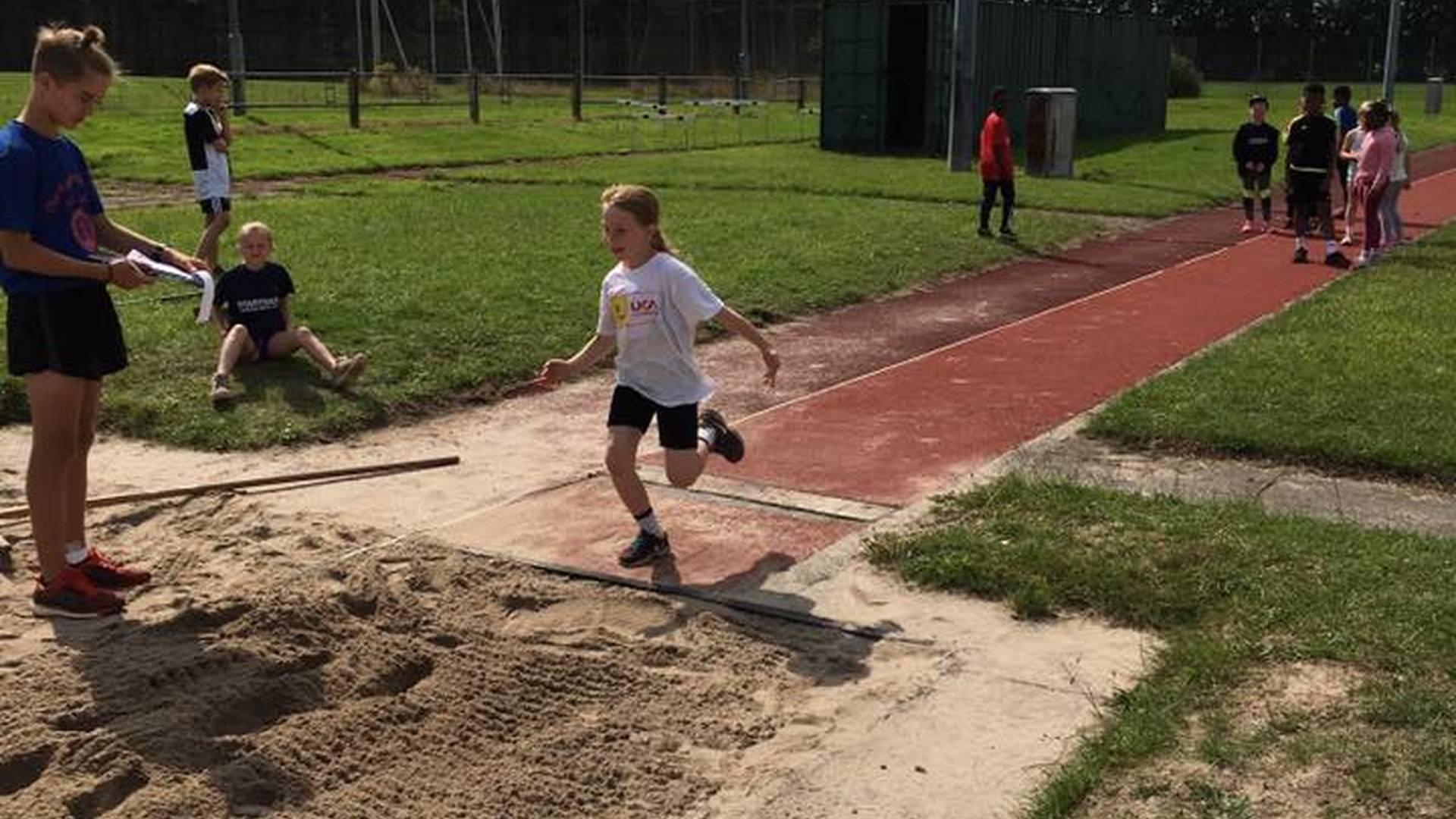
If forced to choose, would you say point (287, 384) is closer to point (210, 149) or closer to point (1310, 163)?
point (210, 149)

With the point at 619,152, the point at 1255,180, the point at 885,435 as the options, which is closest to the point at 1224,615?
the point at 885,435

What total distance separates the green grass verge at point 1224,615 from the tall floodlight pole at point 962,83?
18.6m

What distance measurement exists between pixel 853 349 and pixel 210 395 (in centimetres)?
451

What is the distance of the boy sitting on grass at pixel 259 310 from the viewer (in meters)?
8.98

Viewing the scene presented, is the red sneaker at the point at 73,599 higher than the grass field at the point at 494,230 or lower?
lower

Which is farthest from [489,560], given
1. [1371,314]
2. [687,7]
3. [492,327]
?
[687,7]

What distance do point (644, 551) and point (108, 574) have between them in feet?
6.57

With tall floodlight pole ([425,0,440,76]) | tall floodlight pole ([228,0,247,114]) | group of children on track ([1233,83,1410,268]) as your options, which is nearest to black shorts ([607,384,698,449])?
group of children on track ([1233,83,1410,268])

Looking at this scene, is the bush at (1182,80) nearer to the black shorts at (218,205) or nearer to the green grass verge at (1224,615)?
the black shorts at (218,205)

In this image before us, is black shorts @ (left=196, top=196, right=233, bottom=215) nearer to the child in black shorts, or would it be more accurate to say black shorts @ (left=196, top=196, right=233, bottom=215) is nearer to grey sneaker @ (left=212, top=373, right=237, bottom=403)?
grey sneaker @ (left=212, top=373, right=237, bottom=403)

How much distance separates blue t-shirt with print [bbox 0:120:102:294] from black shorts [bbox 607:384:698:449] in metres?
1.98

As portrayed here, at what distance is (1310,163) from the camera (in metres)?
16.0

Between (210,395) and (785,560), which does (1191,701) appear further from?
(210,395)

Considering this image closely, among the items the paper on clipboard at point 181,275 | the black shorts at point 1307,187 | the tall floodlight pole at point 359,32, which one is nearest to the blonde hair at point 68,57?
the paper on clipboard at point 181,275
